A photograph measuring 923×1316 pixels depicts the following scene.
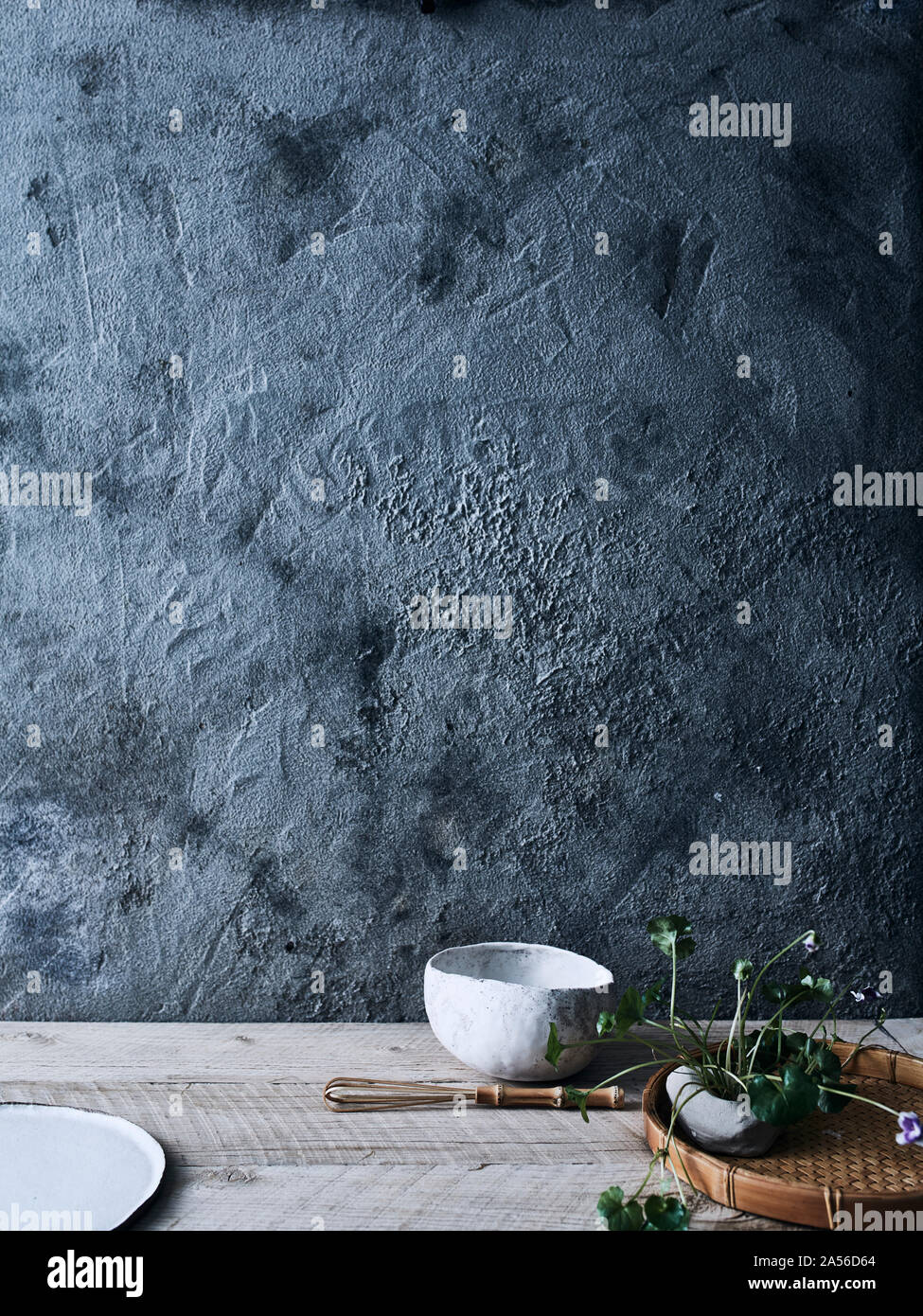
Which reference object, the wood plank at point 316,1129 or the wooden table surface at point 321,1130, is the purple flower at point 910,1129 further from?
the wood plank at point 316,1129

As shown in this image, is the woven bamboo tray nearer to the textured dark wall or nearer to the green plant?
the green plant

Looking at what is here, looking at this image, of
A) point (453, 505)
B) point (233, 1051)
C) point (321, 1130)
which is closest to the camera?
point (321, 1130)

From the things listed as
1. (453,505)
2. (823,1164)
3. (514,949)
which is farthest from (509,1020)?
(453,505)

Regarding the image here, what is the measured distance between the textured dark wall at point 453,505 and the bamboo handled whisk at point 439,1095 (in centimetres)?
25

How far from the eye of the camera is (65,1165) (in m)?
1.10

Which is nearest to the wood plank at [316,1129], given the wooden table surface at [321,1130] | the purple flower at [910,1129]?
the wooden table surface at [321,1130]

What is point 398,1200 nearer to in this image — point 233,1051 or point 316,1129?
point 316,1129

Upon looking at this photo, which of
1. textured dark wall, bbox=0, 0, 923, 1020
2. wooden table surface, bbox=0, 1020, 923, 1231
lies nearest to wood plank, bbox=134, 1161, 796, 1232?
wooden table surface, bbox=0, 1020, 923, 1231

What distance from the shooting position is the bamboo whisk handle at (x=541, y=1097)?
112 centimetres

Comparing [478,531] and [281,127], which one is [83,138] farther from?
[478,531]

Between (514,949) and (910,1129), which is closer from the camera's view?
(910,1129)

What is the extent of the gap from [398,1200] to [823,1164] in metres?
0.42

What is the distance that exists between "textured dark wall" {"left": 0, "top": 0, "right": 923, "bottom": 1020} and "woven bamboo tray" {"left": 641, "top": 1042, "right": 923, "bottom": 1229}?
0.29 metres

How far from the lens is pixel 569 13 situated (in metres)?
1.41
